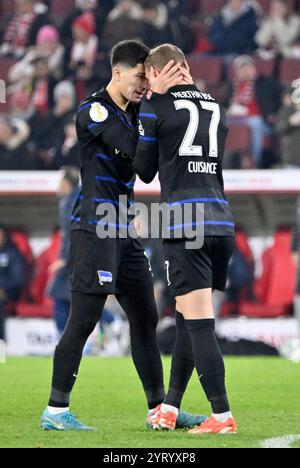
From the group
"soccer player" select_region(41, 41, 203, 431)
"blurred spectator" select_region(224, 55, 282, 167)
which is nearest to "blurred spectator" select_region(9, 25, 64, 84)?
"blurred spectator" select_region(224, 55, 282, 167)

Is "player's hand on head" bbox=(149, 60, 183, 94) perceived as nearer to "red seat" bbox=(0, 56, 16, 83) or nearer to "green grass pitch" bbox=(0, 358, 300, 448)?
"green grass pitch" bbox=(0, 358, 300, 448)

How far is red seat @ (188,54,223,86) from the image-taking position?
53.3 ft

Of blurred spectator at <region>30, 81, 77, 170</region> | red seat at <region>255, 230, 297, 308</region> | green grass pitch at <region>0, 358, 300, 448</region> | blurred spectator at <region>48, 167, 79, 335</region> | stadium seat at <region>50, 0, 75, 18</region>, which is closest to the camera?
green grass pitch at <region>0, 358, 300, 448</region>

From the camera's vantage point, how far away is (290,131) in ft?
47.0

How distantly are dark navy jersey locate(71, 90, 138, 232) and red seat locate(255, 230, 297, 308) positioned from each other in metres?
7.92

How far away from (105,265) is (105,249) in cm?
10

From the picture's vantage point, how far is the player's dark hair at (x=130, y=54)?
6.33 metres

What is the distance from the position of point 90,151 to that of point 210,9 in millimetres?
11444

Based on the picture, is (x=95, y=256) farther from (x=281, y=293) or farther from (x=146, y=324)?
(x=281, y=293)

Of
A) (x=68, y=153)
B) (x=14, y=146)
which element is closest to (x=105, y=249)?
(x=68, y=153)

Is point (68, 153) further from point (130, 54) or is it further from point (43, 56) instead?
point (130, 54)

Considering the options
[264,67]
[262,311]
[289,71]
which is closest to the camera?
[262,311]

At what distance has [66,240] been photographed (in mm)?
12992

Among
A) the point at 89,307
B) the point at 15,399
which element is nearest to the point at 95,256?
the point at 89,307
